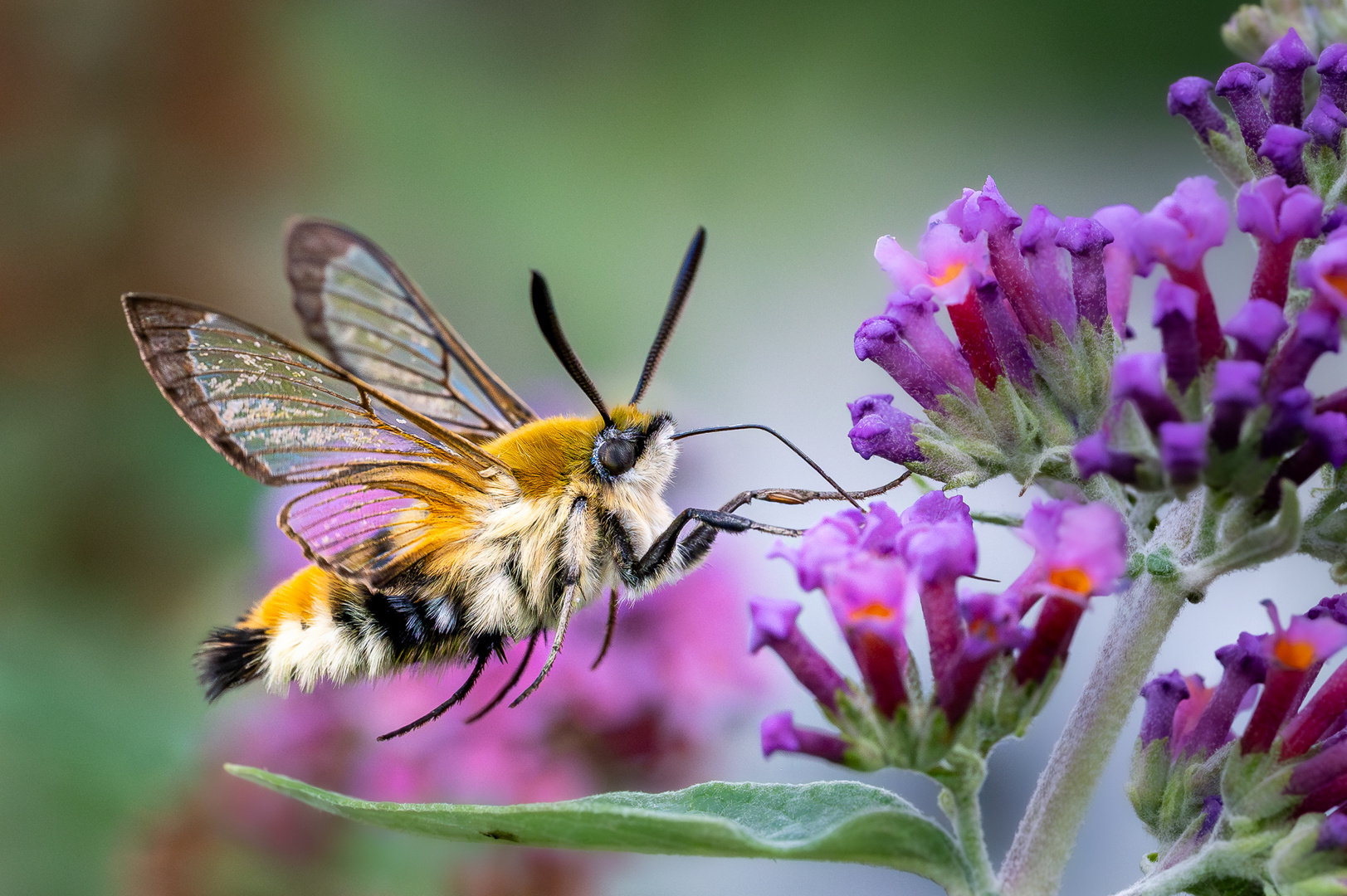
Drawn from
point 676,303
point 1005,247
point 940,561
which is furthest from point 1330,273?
point 676,303

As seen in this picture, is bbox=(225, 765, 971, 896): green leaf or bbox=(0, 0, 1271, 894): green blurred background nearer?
bbox=(225, 765, 971, 896): green leaf

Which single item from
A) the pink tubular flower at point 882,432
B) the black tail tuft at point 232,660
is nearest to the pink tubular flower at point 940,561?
the pink tubular flower at point 882,432

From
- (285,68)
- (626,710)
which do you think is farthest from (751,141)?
(626,710)

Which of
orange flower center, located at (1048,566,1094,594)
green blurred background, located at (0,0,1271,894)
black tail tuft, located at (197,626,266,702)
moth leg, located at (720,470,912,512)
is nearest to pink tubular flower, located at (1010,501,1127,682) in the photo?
orange flower center, located at (1048,566,1094,594)

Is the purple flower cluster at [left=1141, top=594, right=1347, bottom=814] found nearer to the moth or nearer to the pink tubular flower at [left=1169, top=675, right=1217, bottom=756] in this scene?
the pink tubular flower at [left=1169, top=675, right=1217, bottom=756]

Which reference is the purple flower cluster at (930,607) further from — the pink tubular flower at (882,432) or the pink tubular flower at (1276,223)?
the pink tubular flower at (1276,223)

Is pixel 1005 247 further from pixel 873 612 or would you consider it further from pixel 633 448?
pixel 633 448

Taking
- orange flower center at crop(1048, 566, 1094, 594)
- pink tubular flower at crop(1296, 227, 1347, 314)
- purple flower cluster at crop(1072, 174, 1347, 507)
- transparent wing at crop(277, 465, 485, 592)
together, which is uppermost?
pink tubular flower at crop(1296, 227, 1347, 314)

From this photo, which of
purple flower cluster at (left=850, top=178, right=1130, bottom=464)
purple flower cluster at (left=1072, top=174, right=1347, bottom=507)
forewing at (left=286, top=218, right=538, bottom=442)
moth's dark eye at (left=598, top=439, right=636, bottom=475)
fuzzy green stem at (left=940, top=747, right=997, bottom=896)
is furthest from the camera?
forewing at (left=286, top=218, right=538, bottom=442)

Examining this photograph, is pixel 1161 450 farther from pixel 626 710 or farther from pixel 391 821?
pixel 626 710
